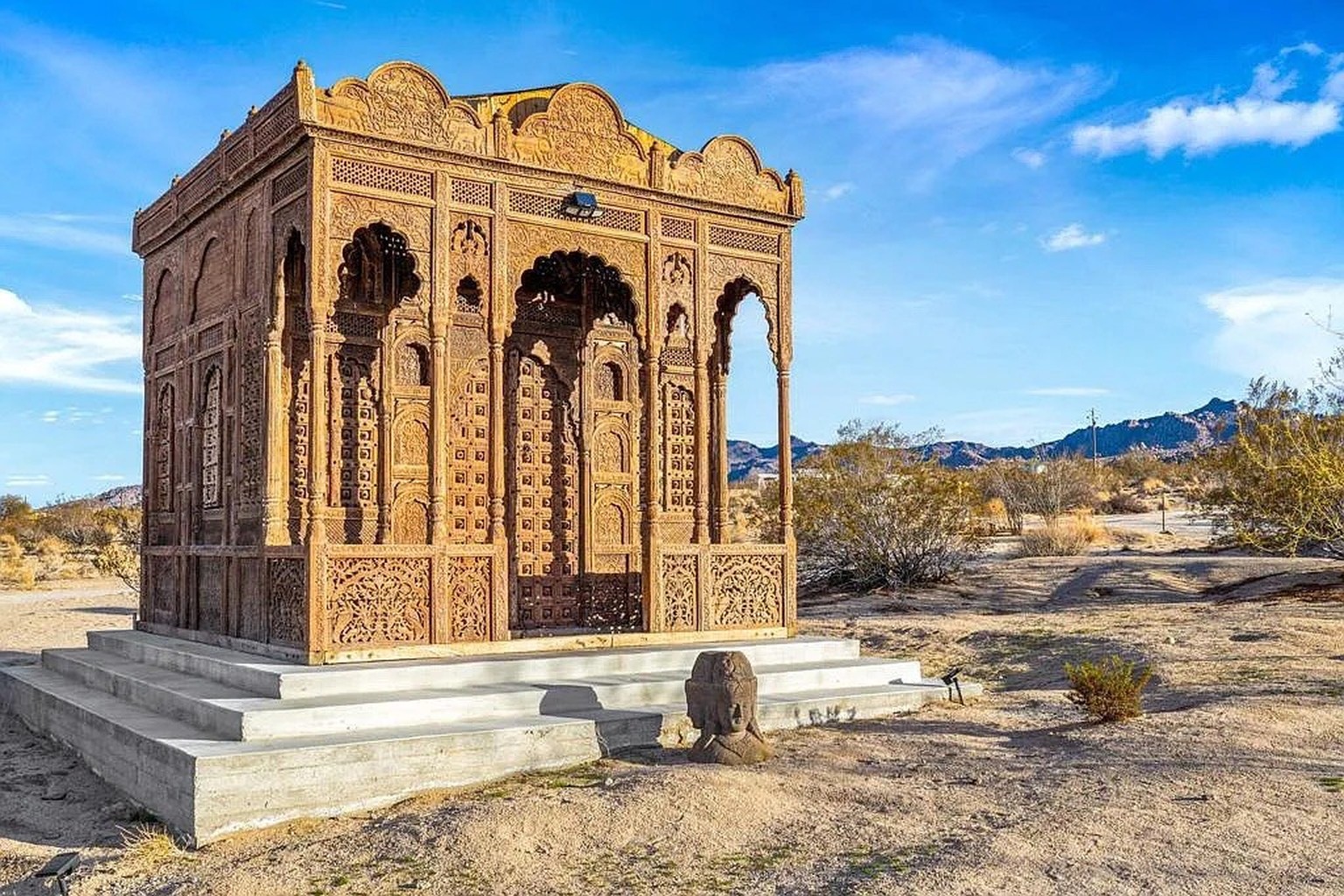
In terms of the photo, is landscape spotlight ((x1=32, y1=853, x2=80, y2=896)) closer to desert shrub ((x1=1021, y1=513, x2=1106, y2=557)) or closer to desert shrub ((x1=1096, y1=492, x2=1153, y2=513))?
desert shrub ((x1=1021, y1=513, x2=1106, y2=557))

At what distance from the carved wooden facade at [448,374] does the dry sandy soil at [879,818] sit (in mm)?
1963

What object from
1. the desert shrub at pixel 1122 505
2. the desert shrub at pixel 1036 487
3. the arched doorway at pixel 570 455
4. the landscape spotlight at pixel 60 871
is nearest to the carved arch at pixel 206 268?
the arched doorway at pixel 570 455

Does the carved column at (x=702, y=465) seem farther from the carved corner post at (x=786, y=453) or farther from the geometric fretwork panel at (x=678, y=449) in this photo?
the carved corner post at (x=786, y=453)

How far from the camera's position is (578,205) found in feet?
33.3

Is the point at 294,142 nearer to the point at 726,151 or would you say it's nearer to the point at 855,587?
the point at 726,151

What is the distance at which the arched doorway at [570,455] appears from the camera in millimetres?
11695

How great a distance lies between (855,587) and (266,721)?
14520mm

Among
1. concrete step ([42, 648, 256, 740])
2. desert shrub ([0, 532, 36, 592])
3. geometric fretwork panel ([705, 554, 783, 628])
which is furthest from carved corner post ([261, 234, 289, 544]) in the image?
desert shrub ([0, 532, 36, 592])

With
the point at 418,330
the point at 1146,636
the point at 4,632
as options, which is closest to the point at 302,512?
the point at 418,330

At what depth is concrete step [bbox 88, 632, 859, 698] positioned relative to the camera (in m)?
8.27

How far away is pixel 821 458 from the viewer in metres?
21.8

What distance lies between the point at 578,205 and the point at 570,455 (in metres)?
2.71

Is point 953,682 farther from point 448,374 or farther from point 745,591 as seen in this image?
point 448,374

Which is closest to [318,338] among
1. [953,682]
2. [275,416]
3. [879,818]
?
[275,416]
